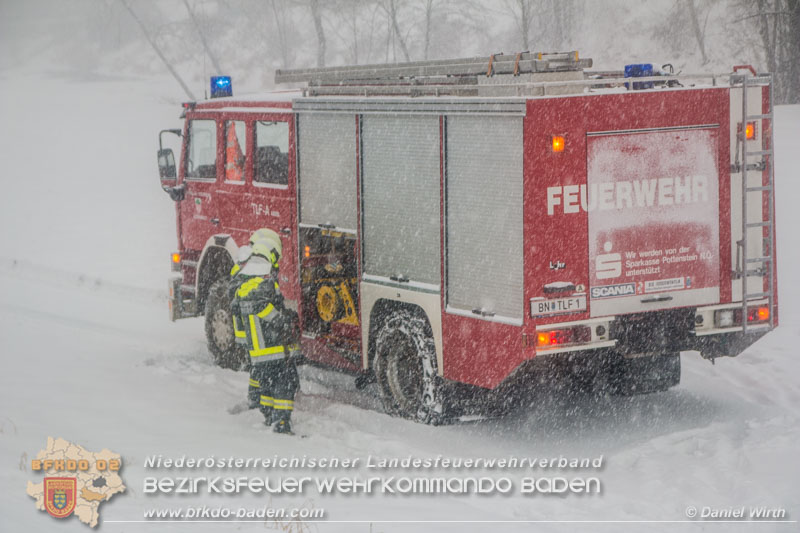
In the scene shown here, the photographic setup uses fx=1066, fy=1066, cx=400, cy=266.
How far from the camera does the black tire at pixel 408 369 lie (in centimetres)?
808

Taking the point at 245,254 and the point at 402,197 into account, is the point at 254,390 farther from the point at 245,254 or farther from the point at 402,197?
the point at 402,197

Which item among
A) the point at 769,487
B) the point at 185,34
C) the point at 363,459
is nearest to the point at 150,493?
the point at 363,459

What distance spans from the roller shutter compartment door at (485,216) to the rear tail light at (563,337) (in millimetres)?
213

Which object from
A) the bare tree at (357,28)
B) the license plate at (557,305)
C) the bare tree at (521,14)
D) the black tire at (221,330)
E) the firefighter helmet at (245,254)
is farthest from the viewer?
the bare tree at (357,28)

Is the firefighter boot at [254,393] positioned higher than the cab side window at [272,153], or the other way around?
the cab side window at [272,153]

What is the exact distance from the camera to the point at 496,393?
805 cm

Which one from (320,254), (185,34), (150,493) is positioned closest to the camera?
(150,493)

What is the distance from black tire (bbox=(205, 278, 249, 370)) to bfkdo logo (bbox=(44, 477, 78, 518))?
13.1 ft

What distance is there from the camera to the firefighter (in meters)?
8.09

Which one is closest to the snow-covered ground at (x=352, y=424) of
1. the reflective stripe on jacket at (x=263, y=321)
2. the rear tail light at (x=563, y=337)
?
the reflective stripe on jacket at (x=263, y=321)

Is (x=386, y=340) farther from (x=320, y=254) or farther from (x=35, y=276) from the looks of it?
(x=35, y=276)

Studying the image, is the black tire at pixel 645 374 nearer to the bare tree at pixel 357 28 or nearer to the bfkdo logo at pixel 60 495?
the bfkdo logo at pixel 60 495

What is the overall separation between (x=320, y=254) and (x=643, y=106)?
3.21 m

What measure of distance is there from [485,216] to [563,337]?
3.28 ft
